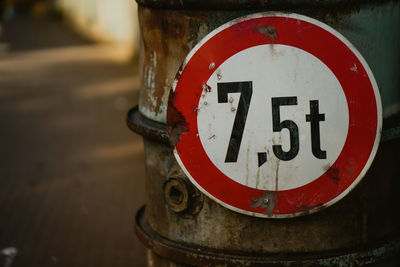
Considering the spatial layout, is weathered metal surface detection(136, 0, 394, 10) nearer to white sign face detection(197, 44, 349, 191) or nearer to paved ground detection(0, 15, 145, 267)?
white sign face detection(197, 44, 349, 191)

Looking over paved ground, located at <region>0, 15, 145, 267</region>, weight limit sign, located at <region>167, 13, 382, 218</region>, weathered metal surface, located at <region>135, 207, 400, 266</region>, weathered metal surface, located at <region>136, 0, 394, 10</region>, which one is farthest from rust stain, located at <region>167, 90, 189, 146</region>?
paved ground, located at <region>0, 15, 145, 267</region>

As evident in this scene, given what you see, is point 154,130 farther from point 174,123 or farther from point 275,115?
point 275,115

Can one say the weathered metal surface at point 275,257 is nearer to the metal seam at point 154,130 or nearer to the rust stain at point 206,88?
the metal seam at point 154,130

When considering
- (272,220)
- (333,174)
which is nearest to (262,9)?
(333,174)

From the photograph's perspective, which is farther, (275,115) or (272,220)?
(272,220)

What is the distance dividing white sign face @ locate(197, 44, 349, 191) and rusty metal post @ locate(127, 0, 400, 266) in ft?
0.49

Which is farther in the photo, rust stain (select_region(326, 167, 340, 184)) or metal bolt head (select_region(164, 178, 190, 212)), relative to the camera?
metal bolt head (select_region(164, 178, 190, 212))

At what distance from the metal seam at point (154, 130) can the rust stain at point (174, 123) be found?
9 cm

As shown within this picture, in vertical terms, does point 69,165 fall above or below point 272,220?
below

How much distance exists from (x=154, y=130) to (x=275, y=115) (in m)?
0.46

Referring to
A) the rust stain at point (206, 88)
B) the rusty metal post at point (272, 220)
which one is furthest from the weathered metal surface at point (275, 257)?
the rust stain at point (206, 88)

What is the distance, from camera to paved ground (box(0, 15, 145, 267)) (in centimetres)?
451

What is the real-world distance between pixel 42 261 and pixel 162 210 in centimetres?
203

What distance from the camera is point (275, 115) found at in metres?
2.17
